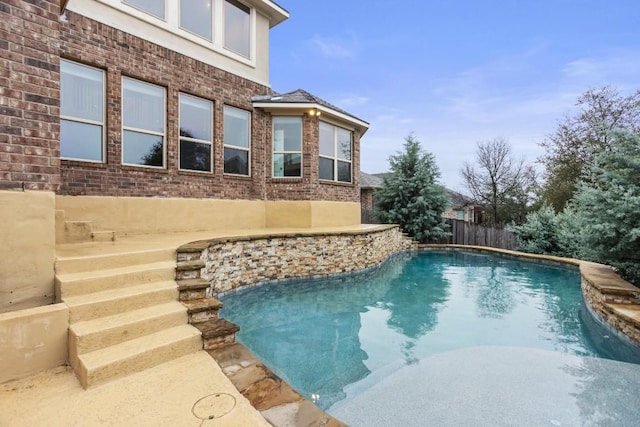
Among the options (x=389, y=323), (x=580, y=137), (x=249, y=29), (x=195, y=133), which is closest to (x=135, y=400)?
(x=389, y=323)

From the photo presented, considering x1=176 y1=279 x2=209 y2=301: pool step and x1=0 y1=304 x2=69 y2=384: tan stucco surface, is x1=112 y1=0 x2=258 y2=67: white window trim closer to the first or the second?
x1=176 y1=279 x2=209 y2=301: pool step

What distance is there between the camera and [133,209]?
704cm

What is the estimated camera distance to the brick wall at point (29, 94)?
112 inches

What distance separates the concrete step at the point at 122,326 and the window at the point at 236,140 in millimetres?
6303

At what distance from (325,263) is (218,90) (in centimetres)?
548

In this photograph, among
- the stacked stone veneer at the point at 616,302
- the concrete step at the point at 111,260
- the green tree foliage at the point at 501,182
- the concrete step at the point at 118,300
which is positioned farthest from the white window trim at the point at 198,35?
the green tree foliage at the point at 501,182

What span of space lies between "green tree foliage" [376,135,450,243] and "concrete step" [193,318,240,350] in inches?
527

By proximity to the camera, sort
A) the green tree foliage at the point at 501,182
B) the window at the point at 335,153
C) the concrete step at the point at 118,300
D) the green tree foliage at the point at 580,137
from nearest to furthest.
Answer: the concrete step at the point at 118,300 < the window at the point at 335,153 < the green tree foliage at the point at 580,137 < the green tree foliage at the point at 501,182

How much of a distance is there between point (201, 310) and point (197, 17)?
8.23 m

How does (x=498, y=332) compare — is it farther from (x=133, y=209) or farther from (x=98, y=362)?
(x=133, y=209)

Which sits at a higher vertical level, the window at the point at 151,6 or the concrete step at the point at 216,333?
the window at the point at 151,6

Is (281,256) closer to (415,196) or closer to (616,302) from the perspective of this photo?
(616,302)

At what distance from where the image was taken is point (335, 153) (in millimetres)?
11273

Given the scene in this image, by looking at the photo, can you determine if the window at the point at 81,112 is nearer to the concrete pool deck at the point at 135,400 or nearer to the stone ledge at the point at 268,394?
the concrete pool deck at the point at 135,400
